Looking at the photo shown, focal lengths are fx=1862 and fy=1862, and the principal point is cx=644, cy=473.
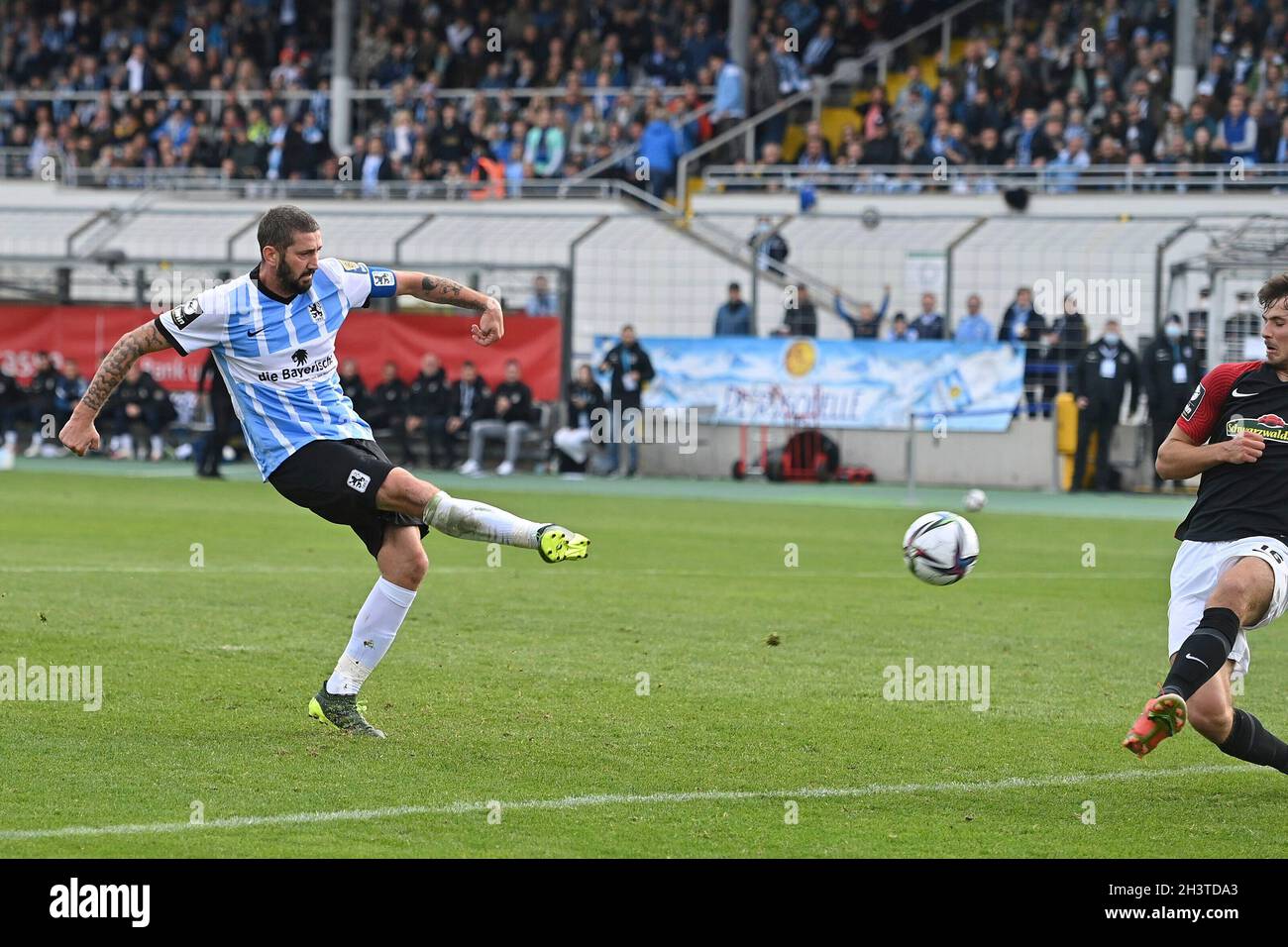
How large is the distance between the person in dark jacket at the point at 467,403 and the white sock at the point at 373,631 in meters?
18.8

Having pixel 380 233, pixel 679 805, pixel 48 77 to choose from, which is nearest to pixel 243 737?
pixel 679 805

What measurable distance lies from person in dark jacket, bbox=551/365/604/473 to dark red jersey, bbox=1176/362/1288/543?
61.6ft

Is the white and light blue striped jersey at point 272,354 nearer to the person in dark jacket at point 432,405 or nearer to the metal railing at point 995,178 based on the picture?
the person in dark jacket at point 432,405

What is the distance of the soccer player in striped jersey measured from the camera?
24.8 feet

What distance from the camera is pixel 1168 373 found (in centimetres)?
2352

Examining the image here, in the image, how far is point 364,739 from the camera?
7629 millimetres

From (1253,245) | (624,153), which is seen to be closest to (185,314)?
(1253,245)

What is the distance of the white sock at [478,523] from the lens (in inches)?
283

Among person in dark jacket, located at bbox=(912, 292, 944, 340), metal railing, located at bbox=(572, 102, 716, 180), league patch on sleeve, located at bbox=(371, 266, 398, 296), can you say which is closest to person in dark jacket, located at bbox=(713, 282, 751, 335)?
person in dark jacket, located at bbox=(912, 292, 944, 340)

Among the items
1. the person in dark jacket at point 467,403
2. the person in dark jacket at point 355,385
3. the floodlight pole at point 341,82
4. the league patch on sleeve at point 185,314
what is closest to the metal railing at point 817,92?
the person in dark jacket at point 467,403

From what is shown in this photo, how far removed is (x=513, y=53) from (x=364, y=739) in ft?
97.2

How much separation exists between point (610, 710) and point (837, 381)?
1710 cm

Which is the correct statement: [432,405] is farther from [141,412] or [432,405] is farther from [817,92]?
[817,92]

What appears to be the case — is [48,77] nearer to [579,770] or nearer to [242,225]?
[242,225]
